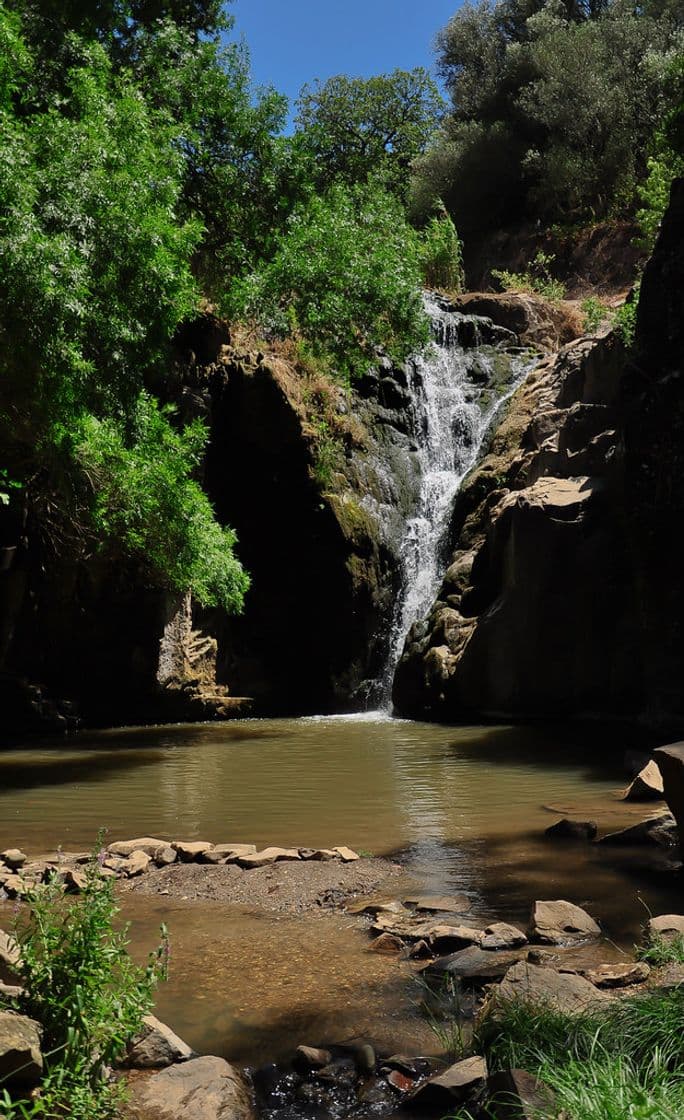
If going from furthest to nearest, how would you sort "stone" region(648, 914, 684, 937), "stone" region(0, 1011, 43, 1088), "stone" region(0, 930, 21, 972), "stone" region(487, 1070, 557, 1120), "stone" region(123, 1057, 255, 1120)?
"stone" region(648, 914, 684, 937)
"stone" region(0, 930, 21, 972)
"stone" region(123, 1057, 255, 1120)
"stone" region(0, 1011, 43, 1088)
"stone" region(487, 1070, 557, 1120)

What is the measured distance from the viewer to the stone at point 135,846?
6879 mm

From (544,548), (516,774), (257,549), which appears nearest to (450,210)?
(257,549)

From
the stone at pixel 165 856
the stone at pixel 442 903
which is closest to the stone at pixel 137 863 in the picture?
the stone at pixel 165 856

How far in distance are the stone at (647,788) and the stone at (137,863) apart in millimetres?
4476

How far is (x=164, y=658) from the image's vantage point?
1827 centimetres

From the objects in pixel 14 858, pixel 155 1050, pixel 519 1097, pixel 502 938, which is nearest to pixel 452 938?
pixel 502 938

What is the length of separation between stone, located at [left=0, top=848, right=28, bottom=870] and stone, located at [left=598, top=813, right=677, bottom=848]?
3.99 meters

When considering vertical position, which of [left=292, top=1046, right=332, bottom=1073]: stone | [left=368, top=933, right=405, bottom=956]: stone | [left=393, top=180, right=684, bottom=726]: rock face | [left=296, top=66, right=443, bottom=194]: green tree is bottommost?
[left=292, top=1046, right=332, bottom=1073]: stone

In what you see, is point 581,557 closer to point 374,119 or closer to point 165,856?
point 165,856

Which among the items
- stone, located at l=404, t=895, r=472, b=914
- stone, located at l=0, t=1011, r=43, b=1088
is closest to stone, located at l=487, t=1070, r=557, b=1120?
stone, located at l=0, t=1011, r=43, b=1088

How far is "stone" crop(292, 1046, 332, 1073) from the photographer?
11.5 ft

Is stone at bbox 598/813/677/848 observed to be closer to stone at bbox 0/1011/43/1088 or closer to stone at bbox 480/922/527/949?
stone at bbox 480/922/527/949

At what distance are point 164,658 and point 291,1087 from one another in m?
15.2

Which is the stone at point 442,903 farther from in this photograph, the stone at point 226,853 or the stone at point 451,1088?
Result: the stone at point 451,1088
